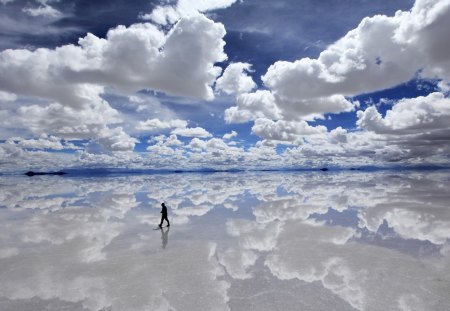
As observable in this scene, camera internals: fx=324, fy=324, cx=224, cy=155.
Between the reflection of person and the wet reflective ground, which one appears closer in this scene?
the wet reflective ground

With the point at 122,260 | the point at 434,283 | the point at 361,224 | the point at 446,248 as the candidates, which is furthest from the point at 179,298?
the point at 361,224

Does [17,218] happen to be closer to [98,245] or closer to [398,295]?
[98,245]

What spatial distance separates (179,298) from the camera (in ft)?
31.6

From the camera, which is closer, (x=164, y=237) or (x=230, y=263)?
(x=230, y=263)

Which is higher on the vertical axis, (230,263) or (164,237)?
(230,263)

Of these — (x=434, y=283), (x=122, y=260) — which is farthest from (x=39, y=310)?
(x=434, y=283)

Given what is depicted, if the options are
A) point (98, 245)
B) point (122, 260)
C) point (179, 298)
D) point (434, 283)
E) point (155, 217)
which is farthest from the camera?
point (155, 217)

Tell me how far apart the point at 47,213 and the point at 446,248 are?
93.1ft

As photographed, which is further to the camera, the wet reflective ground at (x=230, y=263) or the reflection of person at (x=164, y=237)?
the reflection of person at (x=164, y=237)

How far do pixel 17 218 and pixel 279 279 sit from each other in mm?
22978

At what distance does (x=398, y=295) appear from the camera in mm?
9633

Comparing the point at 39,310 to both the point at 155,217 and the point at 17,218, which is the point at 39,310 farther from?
the point at 17,218

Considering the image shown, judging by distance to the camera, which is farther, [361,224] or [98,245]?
[361,224]

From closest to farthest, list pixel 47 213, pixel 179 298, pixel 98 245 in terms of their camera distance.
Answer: pixel 179 298 < pixel 98 245 < pixel 47 213
